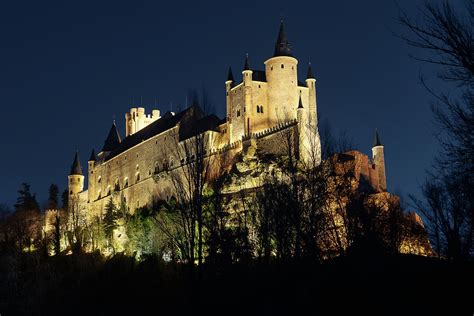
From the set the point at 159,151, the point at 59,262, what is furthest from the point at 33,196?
the point at 59,262

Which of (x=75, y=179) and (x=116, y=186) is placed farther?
(x=75, y=179)

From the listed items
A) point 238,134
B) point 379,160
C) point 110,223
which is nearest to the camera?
point 379,160

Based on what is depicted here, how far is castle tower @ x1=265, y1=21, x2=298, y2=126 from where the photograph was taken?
62894 millimetres

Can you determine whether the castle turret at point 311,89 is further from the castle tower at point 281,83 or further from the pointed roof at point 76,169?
the pointed roof at point 76,169

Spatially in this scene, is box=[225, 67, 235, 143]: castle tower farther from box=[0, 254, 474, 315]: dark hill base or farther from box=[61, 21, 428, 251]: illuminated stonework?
box=[0, 254, 474, 315]: dark hill base

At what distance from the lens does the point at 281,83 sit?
64000 mm

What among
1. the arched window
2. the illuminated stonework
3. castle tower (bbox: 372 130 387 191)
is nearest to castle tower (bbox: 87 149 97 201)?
the illuminated stonework

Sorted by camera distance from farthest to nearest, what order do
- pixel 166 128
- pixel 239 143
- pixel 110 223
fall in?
1. pixel 166 128
2. pixel 110 223
3. pixel 239 143

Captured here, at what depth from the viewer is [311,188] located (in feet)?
97.5

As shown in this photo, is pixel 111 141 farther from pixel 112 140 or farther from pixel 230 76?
pixel 230 76

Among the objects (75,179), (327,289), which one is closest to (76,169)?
(75,179)

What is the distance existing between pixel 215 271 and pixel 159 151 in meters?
47.0

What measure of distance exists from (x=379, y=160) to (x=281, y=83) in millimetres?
13057

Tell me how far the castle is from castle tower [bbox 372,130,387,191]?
0.08m
